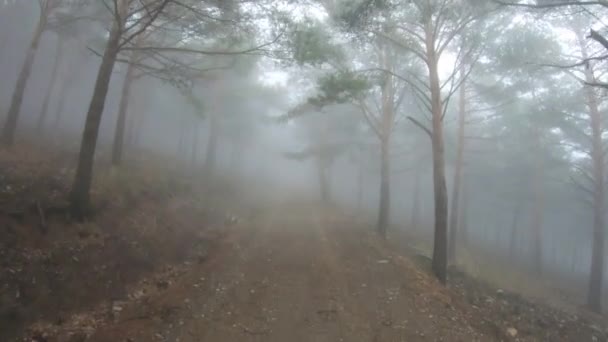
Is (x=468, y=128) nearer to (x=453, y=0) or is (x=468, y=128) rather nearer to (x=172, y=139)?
(x=453, y=0)

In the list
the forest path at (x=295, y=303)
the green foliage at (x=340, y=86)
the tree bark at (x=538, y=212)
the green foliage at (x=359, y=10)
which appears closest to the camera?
the forest path at (x=295, y=303)

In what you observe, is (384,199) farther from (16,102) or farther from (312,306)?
(16,102)

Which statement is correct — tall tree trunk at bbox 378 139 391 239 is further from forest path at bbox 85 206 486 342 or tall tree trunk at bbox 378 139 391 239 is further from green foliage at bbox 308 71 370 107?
green foliage at bbox 308 71 370 107

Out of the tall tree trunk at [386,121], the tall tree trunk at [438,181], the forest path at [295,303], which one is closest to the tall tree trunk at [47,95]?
the forest path at [295,303]

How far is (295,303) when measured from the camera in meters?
7.16

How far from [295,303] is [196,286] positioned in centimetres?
217

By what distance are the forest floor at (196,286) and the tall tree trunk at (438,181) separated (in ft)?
1.76

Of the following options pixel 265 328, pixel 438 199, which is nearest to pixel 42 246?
pixel 265 328

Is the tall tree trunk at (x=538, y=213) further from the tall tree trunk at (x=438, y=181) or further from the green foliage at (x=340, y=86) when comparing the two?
the green foliage at (x=340, y=86)

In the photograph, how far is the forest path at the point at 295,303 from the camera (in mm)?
5906

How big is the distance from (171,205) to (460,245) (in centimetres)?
1747

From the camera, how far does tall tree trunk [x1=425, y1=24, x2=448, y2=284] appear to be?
395 inches

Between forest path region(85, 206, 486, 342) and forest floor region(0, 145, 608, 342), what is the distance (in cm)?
3

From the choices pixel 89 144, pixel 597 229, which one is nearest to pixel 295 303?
pixel 89 144
